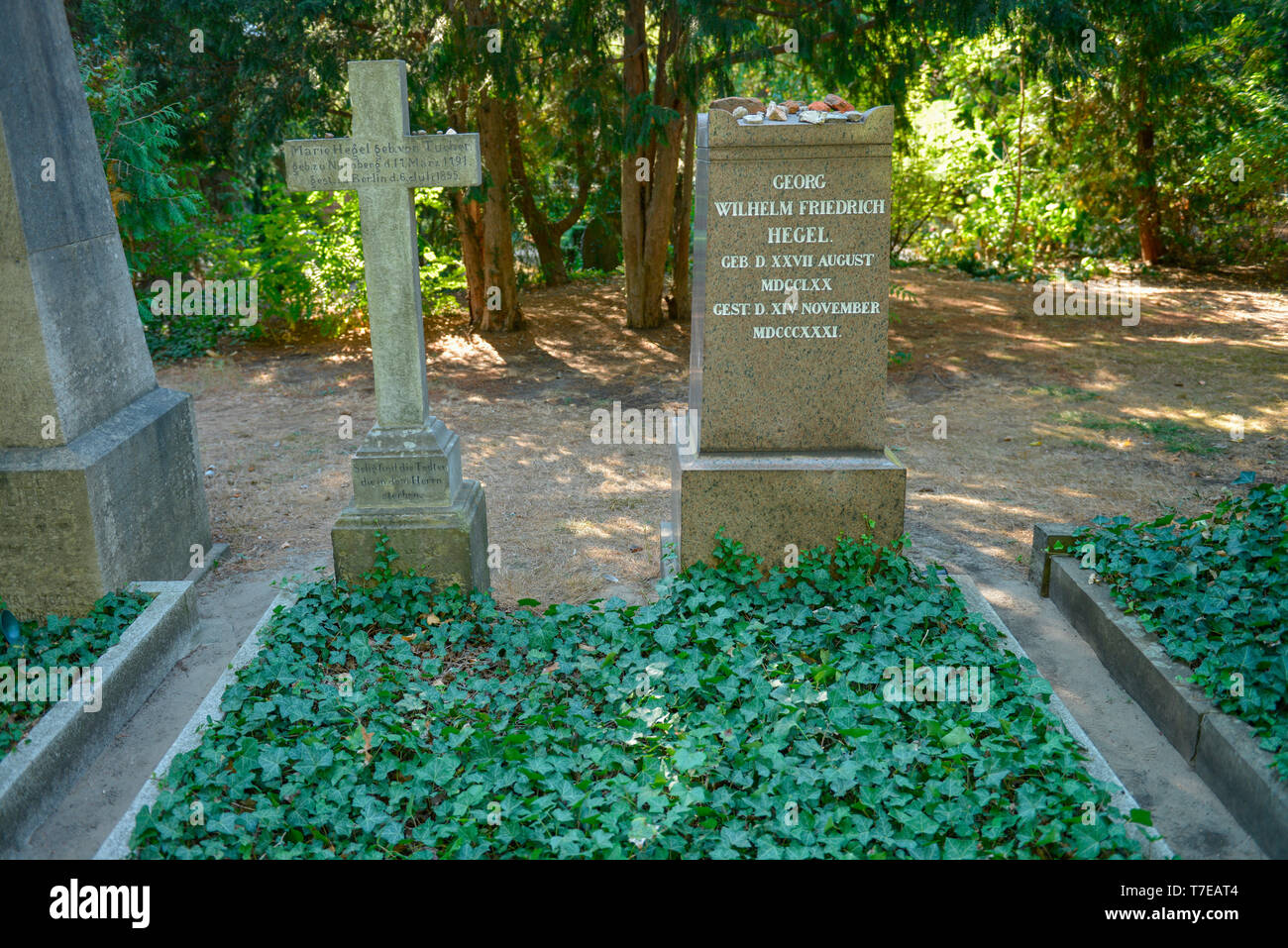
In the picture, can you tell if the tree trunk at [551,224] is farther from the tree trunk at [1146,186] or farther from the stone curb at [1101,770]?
the stone curb at [1101,770]

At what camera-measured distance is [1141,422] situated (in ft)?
26.4

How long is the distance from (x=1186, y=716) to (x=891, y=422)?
16.5 ft

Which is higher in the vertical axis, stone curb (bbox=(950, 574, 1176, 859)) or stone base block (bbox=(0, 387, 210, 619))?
stone base block (bbox=(0, 387, 210, 619))

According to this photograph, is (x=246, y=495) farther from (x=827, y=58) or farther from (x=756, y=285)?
(x=827, y=58)

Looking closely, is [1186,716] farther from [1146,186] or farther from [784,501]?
[1146,186]

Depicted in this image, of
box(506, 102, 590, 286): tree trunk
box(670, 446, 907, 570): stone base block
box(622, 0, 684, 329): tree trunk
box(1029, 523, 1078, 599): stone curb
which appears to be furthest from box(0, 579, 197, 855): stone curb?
box(506, 102, 590, 286): tree trunk

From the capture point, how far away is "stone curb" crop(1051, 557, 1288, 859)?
127 inches

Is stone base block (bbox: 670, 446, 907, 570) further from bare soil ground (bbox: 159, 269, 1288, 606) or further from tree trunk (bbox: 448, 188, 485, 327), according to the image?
tree trunk (bbox: 448, 188, 485, 327)

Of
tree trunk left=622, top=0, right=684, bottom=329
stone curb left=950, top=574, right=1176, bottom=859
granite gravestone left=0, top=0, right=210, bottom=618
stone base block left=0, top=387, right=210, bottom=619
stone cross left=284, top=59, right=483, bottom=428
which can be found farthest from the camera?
tree trunk left=622, top=0, right=684, bottom=329

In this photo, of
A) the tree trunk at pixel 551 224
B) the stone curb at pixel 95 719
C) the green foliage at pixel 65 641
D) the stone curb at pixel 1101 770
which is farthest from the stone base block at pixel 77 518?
Result: the tree trunk at pixel 551 224

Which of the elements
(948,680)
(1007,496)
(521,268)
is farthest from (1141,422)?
(521,268)

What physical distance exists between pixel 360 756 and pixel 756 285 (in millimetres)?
2863

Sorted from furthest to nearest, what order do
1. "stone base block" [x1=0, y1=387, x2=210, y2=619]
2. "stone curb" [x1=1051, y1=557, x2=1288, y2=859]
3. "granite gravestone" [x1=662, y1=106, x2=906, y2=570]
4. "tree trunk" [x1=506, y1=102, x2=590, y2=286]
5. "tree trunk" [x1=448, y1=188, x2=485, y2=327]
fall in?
"tree trunk" [x1=506, y1=102, x2=590, y2=286]
"tree trunk" [x1=448, y1=188, x2=485, y2=327]
"granite gravestone" [x1=662, y1=106, x2=906, y2=570]
"stone base block" [x1=0, y1=387, x2=210, y2=619]
"stone curb" [x1=1051, y1=557, x2=1288, y2=859]

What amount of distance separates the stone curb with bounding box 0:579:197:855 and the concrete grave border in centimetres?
418
